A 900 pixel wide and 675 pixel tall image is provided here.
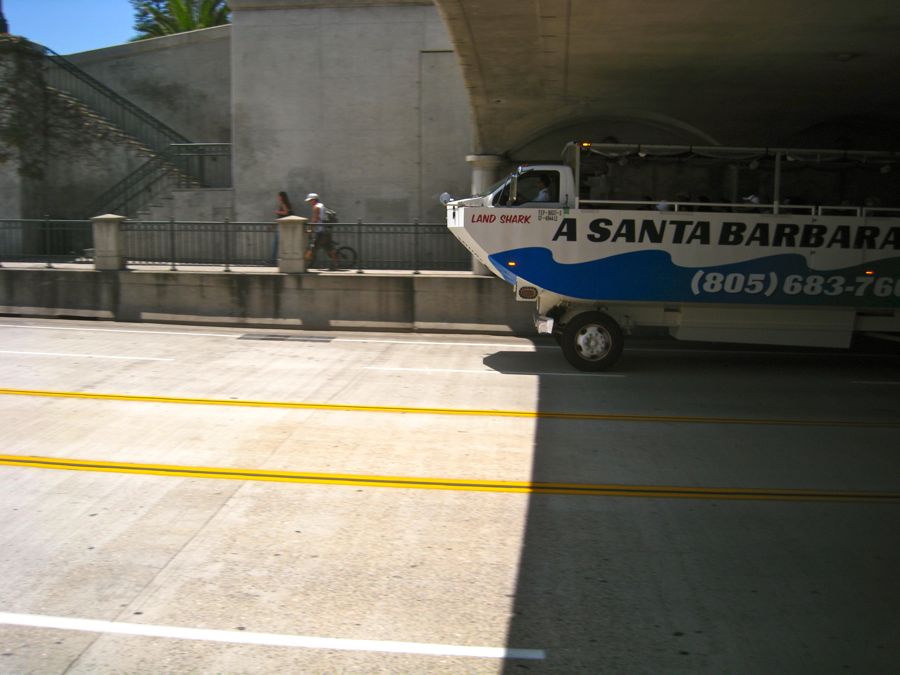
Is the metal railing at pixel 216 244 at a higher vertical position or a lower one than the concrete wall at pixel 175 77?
lower

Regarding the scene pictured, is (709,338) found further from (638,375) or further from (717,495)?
(717,495)

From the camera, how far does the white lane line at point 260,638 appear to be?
435cm

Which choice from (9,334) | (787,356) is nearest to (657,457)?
(787,356)

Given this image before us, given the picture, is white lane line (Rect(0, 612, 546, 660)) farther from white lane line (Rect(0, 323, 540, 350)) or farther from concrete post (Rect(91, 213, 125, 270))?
concrete post (Rect(91, 213, 125, 270))

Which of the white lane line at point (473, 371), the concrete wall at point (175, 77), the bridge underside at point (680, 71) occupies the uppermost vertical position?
the concrete wall at point (175, 77)

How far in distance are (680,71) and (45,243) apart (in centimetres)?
1450

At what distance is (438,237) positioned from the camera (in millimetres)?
17469

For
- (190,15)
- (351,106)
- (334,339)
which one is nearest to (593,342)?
(334,339)

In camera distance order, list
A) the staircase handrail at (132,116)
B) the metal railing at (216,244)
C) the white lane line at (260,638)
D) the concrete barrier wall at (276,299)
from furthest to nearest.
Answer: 1. the staircase handrail at (132,116)
2. the metal railing at (216,244)
3. the concrete barrier wall at (276,299)
4. the white lane line at (260,638)

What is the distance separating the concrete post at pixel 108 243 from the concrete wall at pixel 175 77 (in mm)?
10203

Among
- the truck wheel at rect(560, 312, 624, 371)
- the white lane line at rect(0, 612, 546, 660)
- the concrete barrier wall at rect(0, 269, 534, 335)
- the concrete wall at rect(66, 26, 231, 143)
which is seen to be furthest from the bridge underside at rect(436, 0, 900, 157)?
the concrete wall at rect(66, 26, 231, 143)

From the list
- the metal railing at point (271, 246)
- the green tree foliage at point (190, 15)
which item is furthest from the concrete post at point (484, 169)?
the green tree foliage at point (190, 15)

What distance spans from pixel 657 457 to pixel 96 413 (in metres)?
6.28

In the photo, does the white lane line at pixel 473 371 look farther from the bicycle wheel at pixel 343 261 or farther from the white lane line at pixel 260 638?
the white lane line at pixel 260 638
